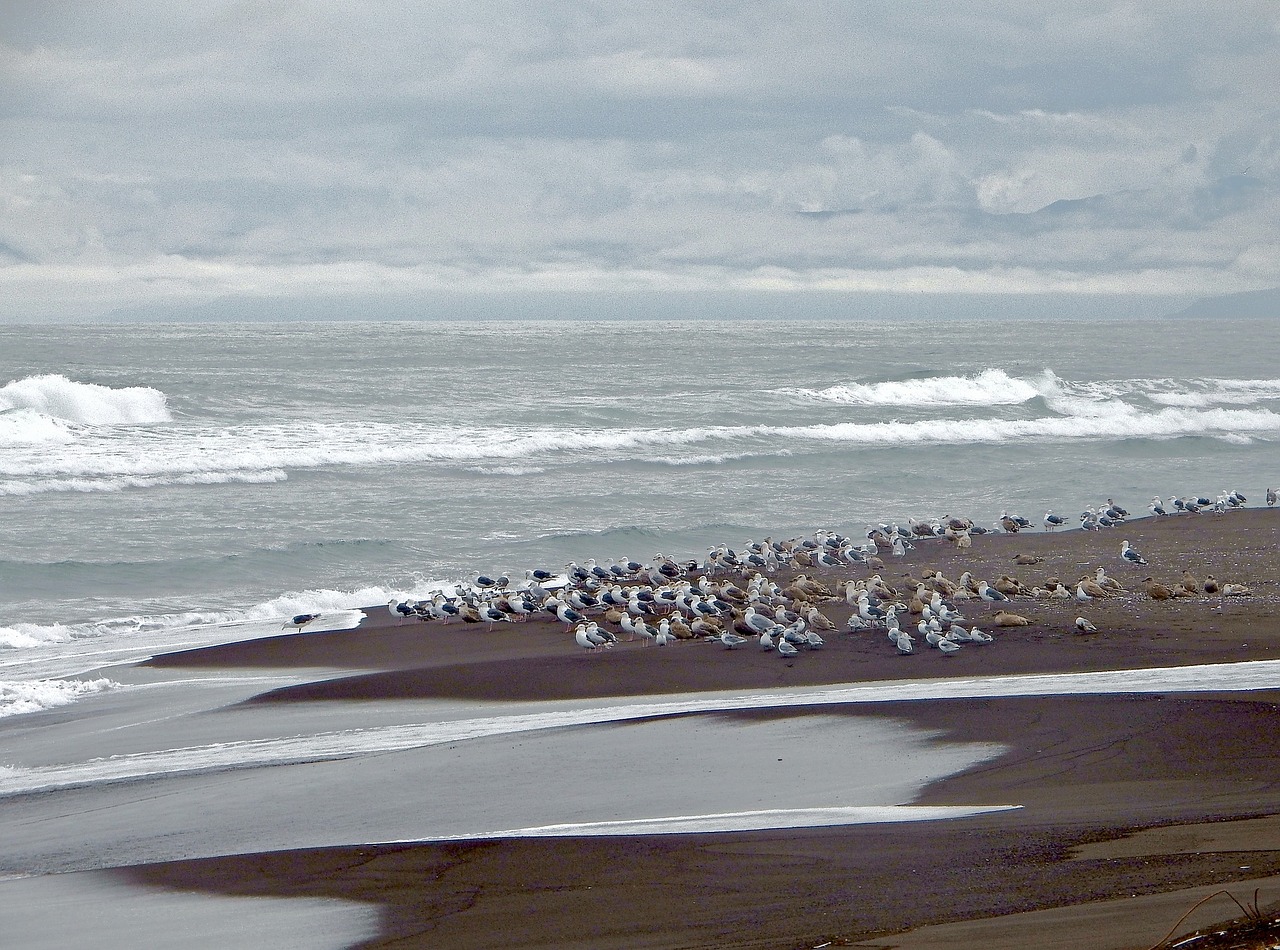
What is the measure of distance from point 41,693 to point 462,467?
62.1 ft

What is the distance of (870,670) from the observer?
1128 cm

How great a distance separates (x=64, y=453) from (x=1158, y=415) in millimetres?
33619

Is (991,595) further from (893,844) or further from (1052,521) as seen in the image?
(893,844)

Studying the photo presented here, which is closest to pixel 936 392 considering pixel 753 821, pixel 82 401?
pixel 82 401

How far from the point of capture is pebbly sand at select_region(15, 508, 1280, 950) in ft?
16.5

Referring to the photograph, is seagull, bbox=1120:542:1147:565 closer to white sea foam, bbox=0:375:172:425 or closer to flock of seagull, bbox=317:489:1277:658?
flock of seagull, bbox=317:489:1277:658

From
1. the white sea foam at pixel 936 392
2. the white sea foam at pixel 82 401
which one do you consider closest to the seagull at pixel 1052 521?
the white sea foam at pixel 936 392

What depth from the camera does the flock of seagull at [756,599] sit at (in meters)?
12.6

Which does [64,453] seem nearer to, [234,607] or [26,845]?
[234,607]

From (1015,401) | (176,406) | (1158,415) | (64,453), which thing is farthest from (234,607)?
(1015,401)

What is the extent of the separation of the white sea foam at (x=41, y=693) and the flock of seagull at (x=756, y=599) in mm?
3147

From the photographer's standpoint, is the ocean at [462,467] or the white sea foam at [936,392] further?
the white sea foam at [936,392]

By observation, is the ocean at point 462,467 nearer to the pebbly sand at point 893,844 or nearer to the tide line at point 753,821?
the pebbly sand at point 893,844

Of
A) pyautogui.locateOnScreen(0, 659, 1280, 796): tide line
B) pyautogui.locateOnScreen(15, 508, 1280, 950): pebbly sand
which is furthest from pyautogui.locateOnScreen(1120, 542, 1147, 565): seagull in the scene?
pyautogui.locateOnScreen(0, 659, 1280, 796): tide line
